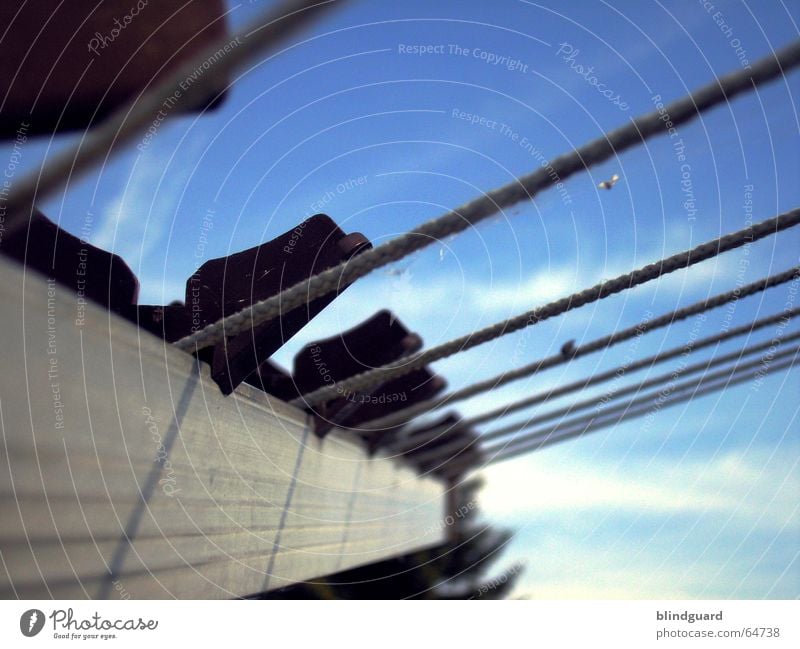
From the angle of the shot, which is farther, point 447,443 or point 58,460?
point 447,443

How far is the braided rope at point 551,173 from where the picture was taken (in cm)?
53

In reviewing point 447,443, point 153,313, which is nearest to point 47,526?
point 153,313

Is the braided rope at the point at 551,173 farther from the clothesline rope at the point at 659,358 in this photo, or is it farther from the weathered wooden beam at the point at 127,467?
the clothesline rope at the point at 659,358

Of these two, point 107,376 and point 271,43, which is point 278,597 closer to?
point 107,376

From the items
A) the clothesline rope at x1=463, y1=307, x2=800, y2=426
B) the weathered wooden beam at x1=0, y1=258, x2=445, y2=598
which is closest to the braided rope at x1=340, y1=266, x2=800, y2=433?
the clothesline rope at x1=463, y1=307, x2=800, y2=426

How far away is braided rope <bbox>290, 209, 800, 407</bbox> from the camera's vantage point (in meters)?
0.61

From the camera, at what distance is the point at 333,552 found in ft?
2.88

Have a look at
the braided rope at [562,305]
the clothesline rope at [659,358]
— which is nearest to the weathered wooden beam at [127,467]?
the braided rope at [562,305]

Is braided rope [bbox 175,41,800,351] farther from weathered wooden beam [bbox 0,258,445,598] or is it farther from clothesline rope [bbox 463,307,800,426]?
clothesline rope [bbox 463,307,800,426]

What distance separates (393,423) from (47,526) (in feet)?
1.75

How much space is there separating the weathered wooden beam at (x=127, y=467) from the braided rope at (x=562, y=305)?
0.27 ft

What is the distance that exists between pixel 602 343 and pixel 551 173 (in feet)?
0.93

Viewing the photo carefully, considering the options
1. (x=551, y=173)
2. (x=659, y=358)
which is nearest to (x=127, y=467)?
(x=551, y=173)

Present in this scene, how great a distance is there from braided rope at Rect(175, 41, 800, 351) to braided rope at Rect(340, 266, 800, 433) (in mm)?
227
